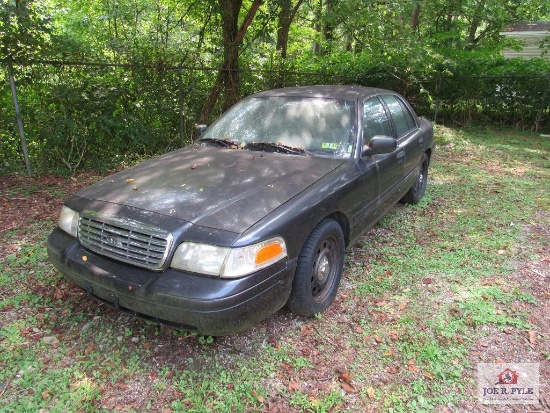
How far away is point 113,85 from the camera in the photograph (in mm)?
6430

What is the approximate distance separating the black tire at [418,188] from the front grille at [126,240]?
3867 mm

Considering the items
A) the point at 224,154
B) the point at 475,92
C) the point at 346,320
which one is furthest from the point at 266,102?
the point at 475,92

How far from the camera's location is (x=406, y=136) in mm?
4688

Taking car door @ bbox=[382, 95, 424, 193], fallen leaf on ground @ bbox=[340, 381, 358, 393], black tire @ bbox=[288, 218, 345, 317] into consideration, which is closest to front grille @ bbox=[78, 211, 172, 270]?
black tire @ bbox=[288, 218, 345, 317]

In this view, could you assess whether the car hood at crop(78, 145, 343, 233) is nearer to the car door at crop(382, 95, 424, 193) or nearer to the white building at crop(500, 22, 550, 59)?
the car door at crop(382, 95, 424, 193)

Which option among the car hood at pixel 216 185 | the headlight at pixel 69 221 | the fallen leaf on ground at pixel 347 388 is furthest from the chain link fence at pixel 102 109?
the fallen leaf on ground at pixel 347 388

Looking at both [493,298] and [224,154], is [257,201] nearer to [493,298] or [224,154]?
[224,154]

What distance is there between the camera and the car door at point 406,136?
4.49 m

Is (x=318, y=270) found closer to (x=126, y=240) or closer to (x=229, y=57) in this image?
(x=126, y=240)

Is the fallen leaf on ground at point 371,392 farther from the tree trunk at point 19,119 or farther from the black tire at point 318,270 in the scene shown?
the tree trunk at point 19,119

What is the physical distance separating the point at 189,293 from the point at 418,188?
4.21 meters

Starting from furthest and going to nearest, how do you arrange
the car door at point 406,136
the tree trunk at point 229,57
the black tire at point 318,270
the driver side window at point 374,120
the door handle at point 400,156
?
the tree trunk at point 229,57, the car door at point 406,136, the door handle at point 400,156, the driver side window at point 374,120, the black tire at point 318,270

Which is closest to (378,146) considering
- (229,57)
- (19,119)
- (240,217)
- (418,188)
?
(240,217)

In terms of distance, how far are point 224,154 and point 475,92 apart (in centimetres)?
1103
